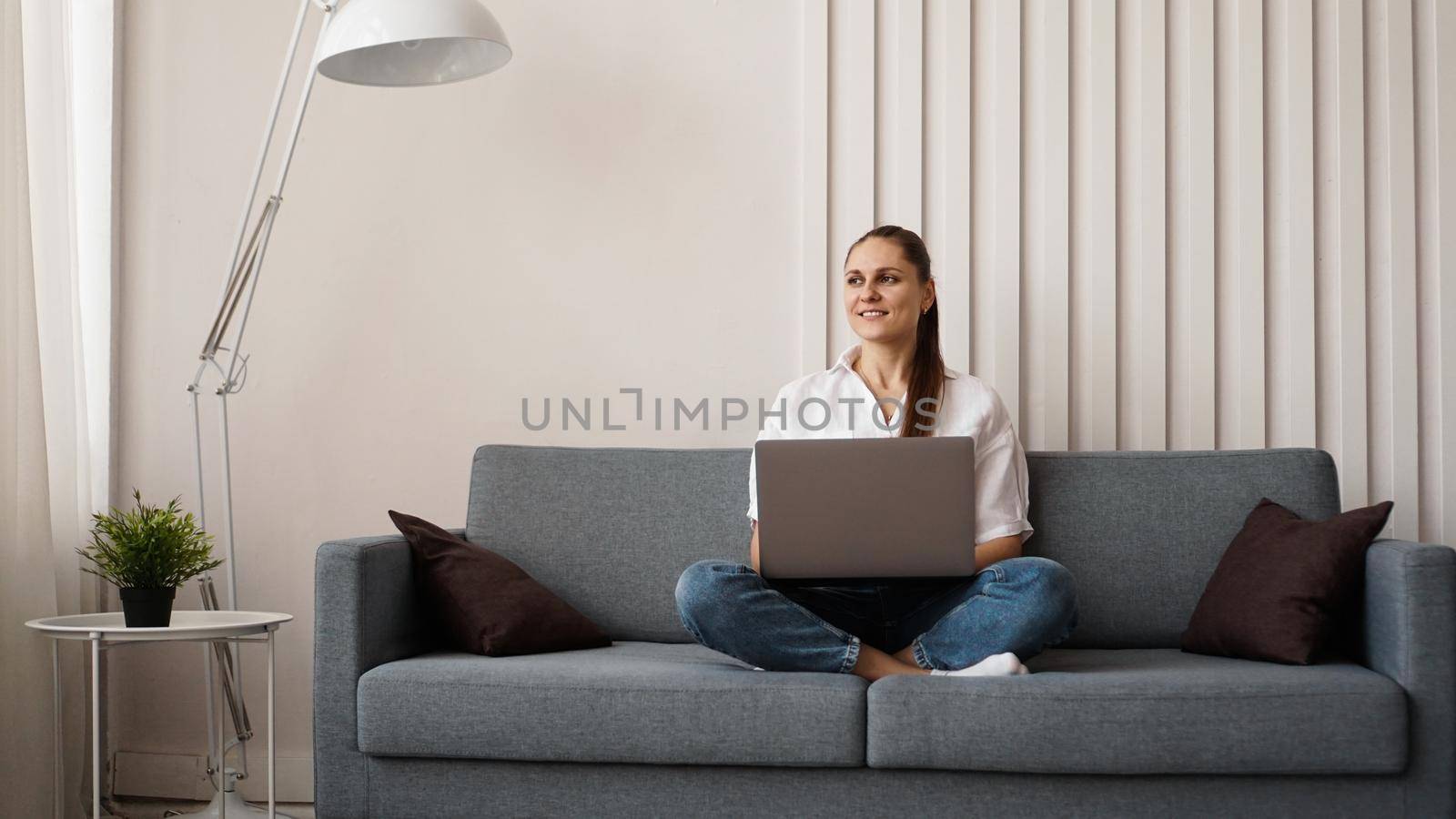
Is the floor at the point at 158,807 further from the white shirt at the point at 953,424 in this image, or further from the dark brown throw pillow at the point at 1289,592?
the dark brown throw pillow at the point at 1289,592

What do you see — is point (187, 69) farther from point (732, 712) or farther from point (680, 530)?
point (732, 712)

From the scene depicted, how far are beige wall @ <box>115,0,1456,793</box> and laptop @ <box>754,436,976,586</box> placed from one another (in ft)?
3.12

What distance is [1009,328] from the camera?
288cm

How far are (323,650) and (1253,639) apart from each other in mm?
1609

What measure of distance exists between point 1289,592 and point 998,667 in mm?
546

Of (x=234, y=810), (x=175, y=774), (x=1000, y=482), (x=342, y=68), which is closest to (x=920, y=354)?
(x=1000, y=482)

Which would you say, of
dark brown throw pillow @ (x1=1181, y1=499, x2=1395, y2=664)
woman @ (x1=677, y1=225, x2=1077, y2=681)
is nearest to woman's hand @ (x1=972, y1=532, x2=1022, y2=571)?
woman @ (x1=677, y1=225, x2=1077, y2=681)

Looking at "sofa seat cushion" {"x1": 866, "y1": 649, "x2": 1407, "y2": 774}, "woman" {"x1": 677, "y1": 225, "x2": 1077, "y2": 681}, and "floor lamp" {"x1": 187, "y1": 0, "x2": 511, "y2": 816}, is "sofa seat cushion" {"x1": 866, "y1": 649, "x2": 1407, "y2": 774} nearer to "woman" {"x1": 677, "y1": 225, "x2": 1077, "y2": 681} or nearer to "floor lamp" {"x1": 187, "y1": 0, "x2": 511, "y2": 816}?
"woman" {"x1": 677, "y1": 225, "x2": 1077, "y2": 681}

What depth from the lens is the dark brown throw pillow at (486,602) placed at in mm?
2203

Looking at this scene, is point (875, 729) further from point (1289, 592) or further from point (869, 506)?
point (1289, 592)

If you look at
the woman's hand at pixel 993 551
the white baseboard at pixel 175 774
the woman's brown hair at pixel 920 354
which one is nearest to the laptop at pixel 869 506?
the woman's hand at pixel 993 551

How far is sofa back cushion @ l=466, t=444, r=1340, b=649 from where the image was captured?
241 cm

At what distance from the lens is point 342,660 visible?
6.77ft

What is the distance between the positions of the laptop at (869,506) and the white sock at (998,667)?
0.51ft
